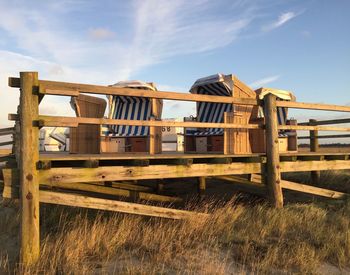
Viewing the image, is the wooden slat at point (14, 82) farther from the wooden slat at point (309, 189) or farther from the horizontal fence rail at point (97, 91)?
the wooden slat at point (309, 189)

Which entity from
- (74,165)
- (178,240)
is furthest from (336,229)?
(74,165)

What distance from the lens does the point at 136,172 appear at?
5.83 meters

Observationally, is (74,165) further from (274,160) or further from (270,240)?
(274,160)

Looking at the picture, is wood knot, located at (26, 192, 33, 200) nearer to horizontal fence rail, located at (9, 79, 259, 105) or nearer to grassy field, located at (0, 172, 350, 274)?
grassy field, located at (0, 172, 350, 274)

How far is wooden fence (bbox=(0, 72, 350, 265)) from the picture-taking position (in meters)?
4.73

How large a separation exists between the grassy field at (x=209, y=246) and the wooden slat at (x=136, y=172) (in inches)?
31.0

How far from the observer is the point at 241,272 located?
15.3ft

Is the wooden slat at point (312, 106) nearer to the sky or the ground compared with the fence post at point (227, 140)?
nearer to the sky

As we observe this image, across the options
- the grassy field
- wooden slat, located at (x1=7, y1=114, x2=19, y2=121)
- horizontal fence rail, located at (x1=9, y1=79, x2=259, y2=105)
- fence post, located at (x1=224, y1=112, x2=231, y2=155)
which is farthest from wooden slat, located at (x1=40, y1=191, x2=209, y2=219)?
fence post, located at (x1=224, y1=112, x2=231, y2=155)

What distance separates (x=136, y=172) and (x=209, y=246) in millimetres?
1577

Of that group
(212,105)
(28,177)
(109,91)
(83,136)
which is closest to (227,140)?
(212,105)

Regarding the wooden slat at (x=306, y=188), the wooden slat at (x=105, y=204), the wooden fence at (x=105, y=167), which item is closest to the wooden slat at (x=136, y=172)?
the wooden fence at (x=105, y=167)

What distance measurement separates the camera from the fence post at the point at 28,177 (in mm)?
4699

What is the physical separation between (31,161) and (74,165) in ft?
2.90
